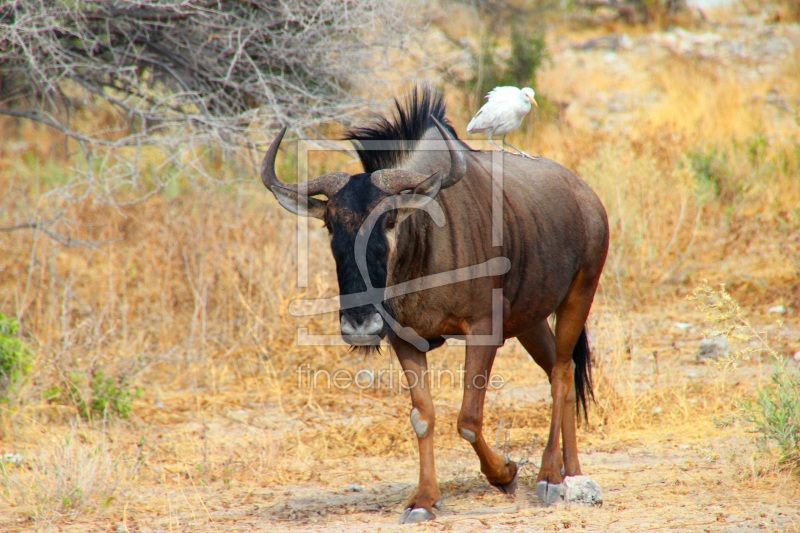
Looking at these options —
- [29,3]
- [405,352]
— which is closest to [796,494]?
[405,352]

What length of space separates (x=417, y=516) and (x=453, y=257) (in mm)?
1289

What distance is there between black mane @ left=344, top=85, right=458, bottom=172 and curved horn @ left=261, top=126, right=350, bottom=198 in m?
0.27

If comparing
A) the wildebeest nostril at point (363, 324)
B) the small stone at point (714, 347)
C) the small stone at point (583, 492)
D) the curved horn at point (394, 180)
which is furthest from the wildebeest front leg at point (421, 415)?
the small stone at point (714, 347)

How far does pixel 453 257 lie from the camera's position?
14.1ft

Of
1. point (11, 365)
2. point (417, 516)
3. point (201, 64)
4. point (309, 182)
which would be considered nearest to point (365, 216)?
point (309, 182)

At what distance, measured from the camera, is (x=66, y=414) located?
6273mm

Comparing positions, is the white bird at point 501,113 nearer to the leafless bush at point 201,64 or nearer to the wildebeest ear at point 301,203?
the wildebeest ear at point 301,203

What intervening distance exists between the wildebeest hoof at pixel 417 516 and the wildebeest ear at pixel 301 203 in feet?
5.00

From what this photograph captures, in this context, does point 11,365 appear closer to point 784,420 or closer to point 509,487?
point 509,487

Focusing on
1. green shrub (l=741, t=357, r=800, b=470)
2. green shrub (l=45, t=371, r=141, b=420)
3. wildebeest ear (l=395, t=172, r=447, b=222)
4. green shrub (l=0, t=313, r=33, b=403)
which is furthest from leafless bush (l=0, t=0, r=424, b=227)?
green shrub (l=741, t=357, r=800, b=470)

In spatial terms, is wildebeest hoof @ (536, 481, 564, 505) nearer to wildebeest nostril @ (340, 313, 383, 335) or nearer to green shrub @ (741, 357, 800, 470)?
green shrub @ (741, 357, 800, 470)

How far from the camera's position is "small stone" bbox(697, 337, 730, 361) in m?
6.84

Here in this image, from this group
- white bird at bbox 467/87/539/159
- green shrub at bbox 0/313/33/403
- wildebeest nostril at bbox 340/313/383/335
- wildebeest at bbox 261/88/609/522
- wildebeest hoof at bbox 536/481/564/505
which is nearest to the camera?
wildebeest nostril at bbox 340/313/383/335

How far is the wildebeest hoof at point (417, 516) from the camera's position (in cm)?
418
